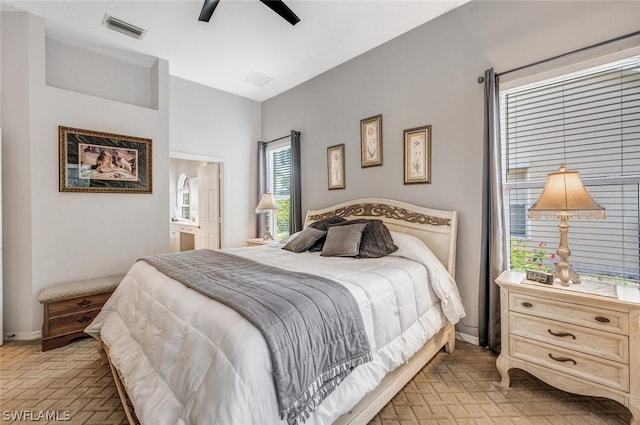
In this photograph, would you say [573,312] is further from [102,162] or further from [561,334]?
[102,162]

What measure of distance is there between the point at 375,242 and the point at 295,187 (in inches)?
78.7

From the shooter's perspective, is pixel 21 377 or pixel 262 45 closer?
pixel 21 377

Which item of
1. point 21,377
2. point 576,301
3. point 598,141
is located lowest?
point 21,377

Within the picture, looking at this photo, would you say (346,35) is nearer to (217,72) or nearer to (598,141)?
(217,72)

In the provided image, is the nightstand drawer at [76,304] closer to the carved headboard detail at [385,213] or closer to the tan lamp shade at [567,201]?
the carved headboard detail at [385,213]

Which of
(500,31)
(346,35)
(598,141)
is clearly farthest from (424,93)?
(598,141)

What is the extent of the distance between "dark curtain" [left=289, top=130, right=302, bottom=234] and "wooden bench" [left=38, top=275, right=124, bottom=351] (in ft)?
7.49

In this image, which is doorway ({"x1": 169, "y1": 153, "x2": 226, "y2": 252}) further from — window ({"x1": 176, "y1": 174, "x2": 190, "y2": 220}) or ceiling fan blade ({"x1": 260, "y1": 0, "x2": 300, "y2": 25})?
ceiling fan blade ({"x1": 260, "y1": 0, "x2": 300, "y2": 25})

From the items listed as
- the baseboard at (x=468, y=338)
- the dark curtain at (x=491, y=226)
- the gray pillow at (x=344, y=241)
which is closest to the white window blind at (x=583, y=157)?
the dark curtain at (x=491, y=226)

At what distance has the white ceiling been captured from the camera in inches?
105

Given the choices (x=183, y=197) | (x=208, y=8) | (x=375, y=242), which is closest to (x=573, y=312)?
(x=375, y=242)

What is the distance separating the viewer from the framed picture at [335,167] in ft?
12.3

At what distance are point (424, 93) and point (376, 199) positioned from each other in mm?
1225

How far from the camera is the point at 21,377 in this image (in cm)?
214
